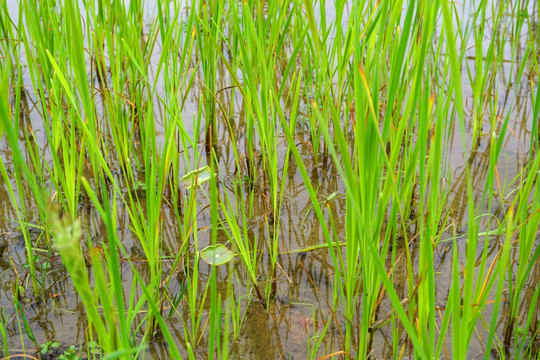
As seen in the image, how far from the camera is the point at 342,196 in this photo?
1.71 m

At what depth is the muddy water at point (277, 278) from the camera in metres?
1.12

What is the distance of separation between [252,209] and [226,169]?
38 cm

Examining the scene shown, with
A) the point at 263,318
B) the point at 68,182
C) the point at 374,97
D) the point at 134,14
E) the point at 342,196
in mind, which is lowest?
the point at 263,318

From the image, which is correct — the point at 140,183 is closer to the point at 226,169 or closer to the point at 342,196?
the point at 226,169

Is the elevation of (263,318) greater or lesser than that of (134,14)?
lesser

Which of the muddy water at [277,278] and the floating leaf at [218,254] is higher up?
the floating leaf at [218,254]

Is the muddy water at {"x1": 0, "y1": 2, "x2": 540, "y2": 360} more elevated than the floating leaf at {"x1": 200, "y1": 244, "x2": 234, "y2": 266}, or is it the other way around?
the floating leaf at {"x1": 200, "y1": 244, "x2": 234, "y2": 266}

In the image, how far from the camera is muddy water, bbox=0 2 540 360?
1.12 m

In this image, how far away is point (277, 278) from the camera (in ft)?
4.16

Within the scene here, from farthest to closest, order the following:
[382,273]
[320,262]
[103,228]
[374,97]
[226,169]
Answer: [226,169] < [103,228] < [320,262] < [374,97] < [382,273]

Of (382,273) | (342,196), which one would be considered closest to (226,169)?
(342,196)

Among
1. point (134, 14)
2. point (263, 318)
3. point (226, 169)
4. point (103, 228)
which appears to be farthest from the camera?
point (226, 169)

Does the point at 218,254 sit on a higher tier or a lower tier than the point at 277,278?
higher

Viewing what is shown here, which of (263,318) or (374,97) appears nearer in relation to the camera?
(374,97)
